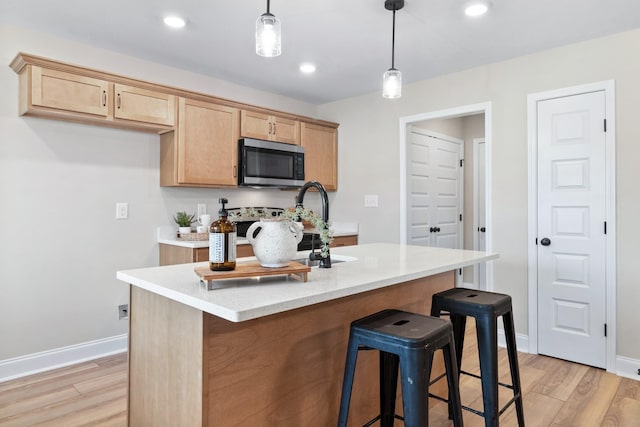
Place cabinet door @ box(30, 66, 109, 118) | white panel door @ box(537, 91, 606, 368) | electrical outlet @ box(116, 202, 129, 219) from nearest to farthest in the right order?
cabinet door @ box(30, 66, 109, 118) < white panel door @ box(537, 91, 606, 368) < electrical outlet @ box(116, 202, 129, 219)

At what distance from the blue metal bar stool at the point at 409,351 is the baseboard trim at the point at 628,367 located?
Result: 1.99 meters

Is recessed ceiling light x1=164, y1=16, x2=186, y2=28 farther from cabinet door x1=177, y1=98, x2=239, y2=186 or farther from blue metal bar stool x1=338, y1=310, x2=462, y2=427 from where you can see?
blue metal bar stool x1=338, y1=310, x2=462, y2=427

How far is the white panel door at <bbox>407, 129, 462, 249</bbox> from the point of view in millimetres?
4230

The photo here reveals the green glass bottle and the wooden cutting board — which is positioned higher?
the green glass bottle

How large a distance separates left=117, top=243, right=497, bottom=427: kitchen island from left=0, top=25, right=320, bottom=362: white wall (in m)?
1.61

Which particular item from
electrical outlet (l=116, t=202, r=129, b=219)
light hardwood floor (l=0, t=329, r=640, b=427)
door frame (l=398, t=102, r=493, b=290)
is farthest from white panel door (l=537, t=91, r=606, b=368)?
electrical outlet (l=116, t=202, r=129, b=219)

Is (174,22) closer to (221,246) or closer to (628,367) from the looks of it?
(221,246)

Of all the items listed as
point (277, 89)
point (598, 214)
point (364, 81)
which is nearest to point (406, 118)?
point (364, 81)

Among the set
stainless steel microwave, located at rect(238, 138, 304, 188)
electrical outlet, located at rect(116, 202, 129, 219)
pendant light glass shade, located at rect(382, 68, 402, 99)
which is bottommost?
electrical outlet, located at rect(116, 202, 129, 219)

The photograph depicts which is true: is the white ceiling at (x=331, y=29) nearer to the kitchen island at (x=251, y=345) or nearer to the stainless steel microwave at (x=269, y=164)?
the stainless steel microwave at (x=269, y=164)

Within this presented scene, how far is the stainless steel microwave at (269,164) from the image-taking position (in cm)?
359

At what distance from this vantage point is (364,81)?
3.80m

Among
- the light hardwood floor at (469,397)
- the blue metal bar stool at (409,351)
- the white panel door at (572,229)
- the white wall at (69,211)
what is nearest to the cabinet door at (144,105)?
the white wall at (69,211)

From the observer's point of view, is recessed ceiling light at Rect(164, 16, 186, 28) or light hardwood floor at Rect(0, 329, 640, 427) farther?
recessed ceiling light at Rect(164, 16, 186, 28)
